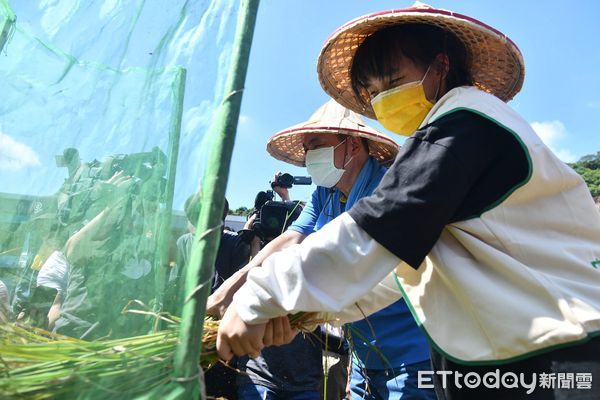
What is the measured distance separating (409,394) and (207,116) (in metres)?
1.20

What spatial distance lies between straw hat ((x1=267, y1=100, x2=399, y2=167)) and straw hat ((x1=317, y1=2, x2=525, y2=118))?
0.15 m

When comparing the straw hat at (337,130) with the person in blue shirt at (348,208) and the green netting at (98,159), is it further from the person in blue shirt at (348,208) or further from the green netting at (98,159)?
the green netting at (98,159)

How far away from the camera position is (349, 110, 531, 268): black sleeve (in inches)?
33.0

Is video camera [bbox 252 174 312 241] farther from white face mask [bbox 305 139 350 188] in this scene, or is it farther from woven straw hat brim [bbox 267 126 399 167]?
white face mask [bbox 305 139 350 188]

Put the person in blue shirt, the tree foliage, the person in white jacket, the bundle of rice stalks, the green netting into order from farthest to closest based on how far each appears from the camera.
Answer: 1. the tree foliage
2. the person in blue shirt
3. the person in white jacket
4. the green netting
5. the bundle of rice stalks

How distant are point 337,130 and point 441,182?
3.88 feet

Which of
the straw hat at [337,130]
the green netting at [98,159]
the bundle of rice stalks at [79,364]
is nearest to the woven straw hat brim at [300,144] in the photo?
the straw hat at [337,130]

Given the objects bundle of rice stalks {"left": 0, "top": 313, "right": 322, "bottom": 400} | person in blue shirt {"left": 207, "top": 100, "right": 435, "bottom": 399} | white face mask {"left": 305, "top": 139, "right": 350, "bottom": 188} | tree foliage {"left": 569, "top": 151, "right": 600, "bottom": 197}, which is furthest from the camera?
tree foliage {"left": 569, "top": 151, "right": 600, "bottom": 197}

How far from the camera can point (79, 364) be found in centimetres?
64

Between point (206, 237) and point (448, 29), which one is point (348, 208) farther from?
point (206, 237)

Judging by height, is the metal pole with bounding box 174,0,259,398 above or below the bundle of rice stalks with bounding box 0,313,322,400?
above

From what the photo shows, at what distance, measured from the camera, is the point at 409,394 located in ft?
4.80

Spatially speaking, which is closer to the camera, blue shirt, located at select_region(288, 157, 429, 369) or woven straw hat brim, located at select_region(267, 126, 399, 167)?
blue shirt, located at select_region(288, 157, 429, 369)

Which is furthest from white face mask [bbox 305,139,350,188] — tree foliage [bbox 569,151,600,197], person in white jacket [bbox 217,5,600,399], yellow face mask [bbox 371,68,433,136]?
tree foliage [bbox 569,151,600,197]
